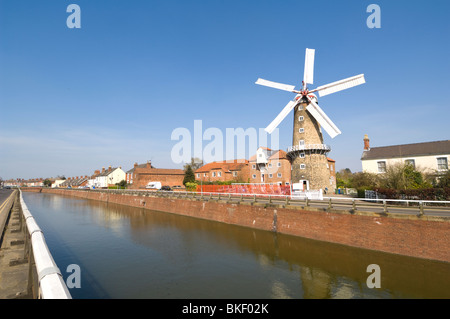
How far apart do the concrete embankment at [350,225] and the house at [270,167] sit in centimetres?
1802

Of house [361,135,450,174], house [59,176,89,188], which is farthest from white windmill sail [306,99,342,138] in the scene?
house [59,176,89,188]

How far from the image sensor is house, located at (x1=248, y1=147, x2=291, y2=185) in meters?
42.1

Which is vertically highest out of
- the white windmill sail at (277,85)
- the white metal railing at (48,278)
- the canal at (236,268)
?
the white windmill sail at (277,85)

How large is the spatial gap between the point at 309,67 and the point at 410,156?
18955 millimetres

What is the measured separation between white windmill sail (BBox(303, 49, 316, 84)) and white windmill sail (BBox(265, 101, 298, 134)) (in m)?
3.91

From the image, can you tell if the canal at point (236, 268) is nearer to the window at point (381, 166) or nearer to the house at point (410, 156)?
the house at point (410, 156)

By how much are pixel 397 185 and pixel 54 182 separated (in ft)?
617

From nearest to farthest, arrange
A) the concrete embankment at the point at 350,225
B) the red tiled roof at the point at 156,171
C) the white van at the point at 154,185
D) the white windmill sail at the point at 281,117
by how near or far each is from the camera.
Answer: the concrete embankment at the point at 350,225
the white windmill sail at the point at 281,117
the white van at the point at 154,185
the red tiled roof at the point at 156,171

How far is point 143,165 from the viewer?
8475cm

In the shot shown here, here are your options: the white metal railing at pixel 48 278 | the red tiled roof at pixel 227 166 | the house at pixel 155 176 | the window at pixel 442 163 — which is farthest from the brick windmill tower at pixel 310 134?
the house at pixel 155 176

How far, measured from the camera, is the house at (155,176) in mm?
66812

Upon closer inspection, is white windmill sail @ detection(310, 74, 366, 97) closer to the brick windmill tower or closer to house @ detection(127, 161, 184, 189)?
the brick windmill tower
